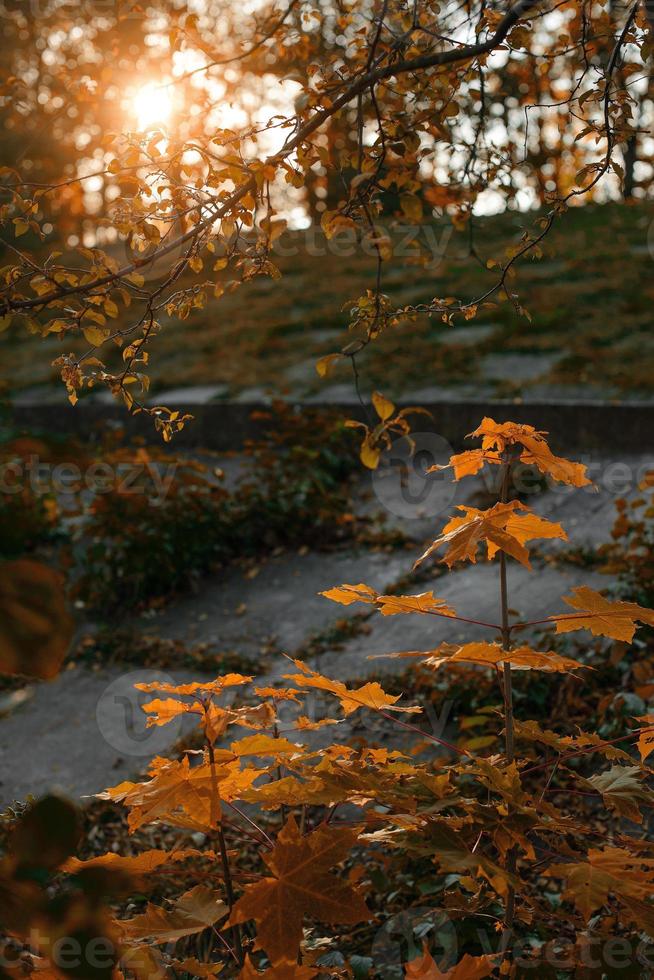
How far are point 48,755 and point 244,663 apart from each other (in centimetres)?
87

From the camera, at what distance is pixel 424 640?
3.79m

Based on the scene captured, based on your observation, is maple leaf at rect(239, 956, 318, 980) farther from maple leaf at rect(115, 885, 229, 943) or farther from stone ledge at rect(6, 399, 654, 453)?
stone ledge at rect(6, 399, 654, 453)

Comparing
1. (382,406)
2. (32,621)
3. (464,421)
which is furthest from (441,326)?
(32,621)

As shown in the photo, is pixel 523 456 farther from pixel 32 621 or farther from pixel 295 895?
pixel 32 621

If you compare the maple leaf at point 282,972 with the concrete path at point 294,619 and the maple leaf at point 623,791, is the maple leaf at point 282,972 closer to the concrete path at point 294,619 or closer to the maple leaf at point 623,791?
the maple leaf at point 623,791

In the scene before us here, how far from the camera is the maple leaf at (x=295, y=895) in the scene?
4.29 feet

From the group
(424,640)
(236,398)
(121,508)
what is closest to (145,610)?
(121,508)

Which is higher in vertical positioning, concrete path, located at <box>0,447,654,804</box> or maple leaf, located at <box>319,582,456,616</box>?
maple leaf, located at <box>319,582,456,616</box>

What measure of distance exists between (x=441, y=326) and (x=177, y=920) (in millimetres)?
6310

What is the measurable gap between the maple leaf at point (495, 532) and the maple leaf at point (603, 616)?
11 cm

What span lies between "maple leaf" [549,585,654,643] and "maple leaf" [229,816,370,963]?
53 centimetres

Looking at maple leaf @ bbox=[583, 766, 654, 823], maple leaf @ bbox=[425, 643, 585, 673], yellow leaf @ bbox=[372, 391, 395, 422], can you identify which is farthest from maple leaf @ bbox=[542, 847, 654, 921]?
yellow leaf @ bbox=[372, 391, 395, 422]

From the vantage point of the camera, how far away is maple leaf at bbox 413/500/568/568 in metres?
1.49

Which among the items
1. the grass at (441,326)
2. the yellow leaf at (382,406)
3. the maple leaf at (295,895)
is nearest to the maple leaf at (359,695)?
the maple leaf at (295,895)
